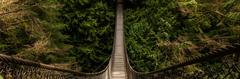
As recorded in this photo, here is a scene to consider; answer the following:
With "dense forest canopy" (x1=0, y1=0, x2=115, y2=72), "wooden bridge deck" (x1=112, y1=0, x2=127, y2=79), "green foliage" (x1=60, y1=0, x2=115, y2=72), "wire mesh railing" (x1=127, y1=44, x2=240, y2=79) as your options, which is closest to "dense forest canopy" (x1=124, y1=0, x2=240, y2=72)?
"green foliage" (x1=60, y1=0, x2=115, y2=72)

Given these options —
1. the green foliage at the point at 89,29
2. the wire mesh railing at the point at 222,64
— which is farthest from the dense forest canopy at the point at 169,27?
the wire mesh railing at the point at 222,64

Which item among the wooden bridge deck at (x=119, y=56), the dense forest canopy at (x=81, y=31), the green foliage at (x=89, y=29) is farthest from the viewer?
the green foliage at (x=89, y=29)

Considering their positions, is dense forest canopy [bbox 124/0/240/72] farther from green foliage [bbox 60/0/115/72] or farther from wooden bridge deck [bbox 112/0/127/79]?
wooden bridge deck [bbox 112/0/127/79]

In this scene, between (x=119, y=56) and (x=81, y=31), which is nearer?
(x=119, y=56)

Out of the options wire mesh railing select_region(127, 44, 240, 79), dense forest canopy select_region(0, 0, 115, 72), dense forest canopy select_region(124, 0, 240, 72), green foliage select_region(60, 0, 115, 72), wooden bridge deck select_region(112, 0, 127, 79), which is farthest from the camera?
green foliage select_region(60, 0, 115, 72)

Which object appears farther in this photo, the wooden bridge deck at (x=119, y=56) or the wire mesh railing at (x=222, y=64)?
the wooden bridge deck at (x=119, y=56)

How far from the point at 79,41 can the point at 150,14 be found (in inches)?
136

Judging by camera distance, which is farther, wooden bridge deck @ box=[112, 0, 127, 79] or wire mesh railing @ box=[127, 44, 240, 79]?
wooden bridge deck @ box=[112, 0, 127, 79]

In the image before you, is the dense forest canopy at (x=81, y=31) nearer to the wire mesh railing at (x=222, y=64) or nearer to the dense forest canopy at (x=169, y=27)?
the dense forest canopy at (x=169, y=27)

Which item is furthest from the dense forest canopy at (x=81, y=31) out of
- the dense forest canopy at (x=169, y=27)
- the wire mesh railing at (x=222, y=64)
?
the wire mesh railing at (x=222, y=64)

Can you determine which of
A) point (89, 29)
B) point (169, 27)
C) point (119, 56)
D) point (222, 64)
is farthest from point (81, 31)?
point (222, 64)

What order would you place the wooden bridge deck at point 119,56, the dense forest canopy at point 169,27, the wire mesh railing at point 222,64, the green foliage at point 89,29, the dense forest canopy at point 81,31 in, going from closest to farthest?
the wire mesh railing at point 222,64 → the wooden bridge deck at point 119,56 → the dense forest canopy at point 81,31 → the dense forest canopy at point 169,27 → the green foliage at point 89,29

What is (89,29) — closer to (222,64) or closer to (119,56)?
(119,56)

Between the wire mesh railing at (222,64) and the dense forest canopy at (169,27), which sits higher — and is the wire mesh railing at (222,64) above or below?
above
